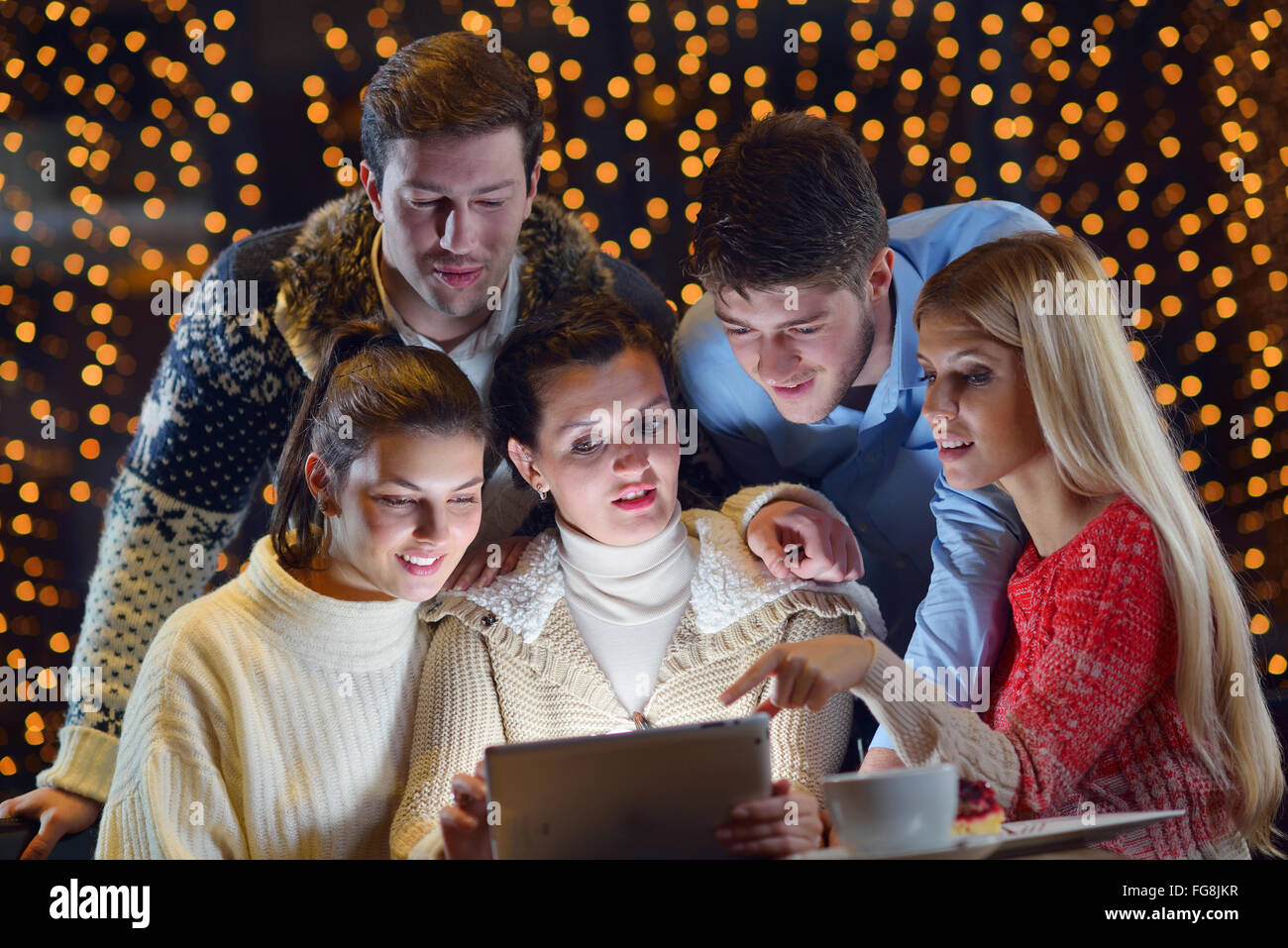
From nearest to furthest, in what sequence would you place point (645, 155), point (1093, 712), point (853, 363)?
1. point (1093, 712)
2. point (853, 363)
3. point (645, 155)

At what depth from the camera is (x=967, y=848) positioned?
3.87ft

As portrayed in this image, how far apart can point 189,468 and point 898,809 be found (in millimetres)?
1253

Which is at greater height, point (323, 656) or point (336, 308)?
point (336, 308)

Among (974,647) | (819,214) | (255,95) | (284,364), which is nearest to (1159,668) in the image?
(974,647)

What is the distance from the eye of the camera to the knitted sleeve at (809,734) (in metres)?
1.67

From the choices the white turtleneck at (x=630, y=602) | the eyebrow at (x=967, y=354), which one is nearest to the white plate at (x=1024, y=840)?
the white turtleneck at (x=630, y=602)

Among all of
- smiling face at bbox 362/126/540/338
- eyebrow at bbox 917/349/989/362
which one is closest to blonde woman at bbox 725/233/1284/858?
eyebrow at bbox 917/349/989/362

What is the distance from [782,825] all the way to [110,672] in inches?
43.5

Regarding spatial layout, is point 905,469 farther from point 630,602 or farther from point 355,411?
point 355,411

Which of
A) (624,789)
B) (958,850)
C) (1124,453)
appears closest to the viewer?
(958,850)

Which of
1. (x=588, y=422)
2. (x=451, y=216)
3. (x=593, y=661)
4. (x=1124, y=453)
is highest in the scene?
(x=451, y=216)

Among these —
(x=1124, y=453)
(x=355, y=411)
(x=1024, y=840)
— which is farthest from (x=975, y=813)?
(x=355, y=411)

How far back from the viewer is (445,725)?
1668mm

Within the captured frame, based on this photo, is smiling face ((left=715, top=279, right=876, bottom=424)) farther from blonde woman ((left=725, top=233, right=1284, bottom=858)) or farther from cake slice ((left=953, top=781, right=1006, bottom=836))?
cake slice ((left=953, top=781, right=1006, bottom=836))
